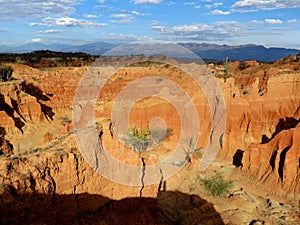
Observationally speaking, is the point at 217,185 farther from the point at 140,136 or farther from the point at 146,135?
the point at 146,135

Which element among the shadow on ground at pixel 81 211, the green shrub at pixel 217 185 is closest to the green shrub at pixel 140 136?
the green shrub at pixel 217 185

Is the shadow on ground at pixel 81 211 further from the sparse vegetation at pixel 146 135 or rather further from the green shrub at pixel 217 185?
the sparse vegetation at pixel 146 135

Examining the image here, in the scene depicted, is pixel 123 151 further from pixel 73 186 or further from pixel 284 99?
pixel 284 99

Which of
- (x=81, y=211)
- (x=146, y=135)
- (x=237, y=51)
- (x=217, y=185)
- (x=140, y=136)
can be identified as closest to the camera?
(x=81, y=211)

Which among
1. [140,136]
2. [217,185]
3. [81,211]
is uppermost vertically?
[81,211]

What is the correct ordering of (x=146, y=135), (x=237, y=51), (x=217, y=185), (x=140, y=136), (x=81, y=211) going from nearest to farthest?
(x=81, y=211) → (x=217, y=185) → (x=140, y=136) → (x=146, y=135) → (x=237, y=51)

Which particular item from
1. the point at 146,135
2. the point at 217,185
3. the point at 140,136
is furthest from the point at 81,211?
the point at 146,135

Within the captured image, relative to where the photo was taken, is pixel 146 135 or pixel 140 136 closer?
pixel 140 136

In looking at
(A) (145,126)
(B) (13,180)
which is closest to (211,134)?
(A) (145,126)

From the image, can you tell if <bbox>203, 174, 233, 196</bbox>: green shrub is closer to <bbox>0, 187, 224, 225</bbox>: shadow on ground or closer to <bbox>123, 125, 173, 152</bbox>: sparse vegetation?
<bbox>0, 187, 224, 225</bbox>: shadow on ground
